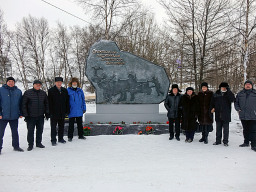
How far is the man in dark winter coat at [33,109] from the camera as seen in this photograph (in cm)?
429

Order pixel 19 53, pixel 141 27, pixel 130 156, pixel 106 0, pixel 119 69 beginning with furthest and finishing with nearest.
Result: pixel 19 53 < pixel 141 27 < pixel 106 0 < pixel 119 69 < pixel 130 156

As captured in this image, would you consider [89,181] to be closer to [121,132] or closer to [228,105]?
[121,132]

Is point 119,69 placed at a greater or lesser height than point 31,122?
greater

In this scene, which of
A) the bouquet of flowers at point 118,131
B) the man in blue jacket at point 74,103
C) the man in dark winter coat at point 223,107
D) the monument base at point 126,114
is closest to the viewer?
the man in dark winter coat at point 223,107

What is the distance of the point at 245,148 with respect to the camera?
4.45m

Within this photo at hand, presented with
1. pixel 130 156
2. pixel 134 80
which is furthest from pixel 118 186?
pixel 134 80

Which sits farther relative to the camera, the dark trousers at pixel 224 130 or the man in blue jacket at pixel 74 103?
→ the man in blue jacket at pixel 74 103

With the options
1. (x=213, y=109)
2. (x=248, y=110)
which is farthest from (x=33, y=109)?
(x=248, y=110)

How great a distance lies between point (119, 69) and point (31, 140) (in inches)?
145

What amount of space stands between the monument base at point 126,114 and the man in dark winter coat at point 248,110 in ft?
8.24

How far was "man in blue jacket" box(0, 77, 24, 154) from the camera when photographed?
413 cm

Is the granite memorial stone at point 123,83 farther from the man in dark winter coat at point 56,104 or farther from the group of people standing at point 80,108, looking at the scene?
the man in dark winter coat at point 56,104

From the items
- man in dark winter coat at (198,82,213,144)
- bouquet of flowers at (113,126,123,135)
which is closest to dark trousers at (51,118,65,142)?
bouquet of flowers at (113,126,123,135)

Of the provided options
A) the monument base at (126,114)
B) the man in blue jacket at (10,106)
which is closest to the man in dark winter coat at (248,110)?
the monument base at (126,114)
